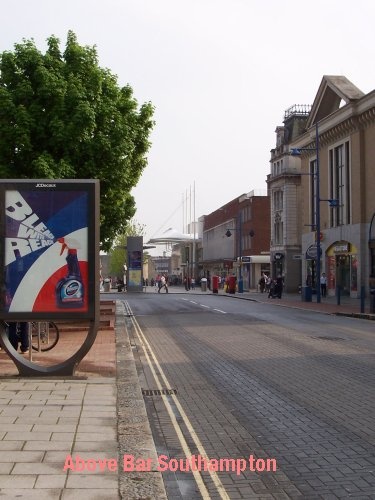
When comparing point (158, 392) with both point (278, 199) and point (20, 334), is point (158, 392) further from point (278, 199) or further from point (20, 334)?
point (278, 199)

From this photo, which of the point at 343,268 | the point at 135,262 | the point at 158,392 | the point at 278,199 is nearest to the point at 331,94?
the point at 343,268

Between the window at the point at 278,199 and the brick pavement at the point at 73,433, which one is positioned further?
the window at the point at 278,199

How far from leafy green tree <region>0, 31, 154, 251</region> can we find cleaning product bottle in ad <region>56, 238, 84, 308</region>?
824cm

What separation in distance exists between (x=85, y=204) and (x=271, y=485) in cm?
547

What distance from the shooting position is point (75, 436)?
612 cm

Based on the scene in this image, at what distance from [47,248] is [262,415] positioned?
3.98 m

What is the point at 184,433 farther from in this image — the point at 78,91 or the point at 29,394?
the point at 78,91

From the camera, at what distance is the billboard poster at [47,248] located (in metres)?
9.38

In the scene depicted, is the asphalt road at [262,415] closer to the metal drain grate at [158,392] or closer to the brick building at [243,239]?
the metal drain grate at [158,392]

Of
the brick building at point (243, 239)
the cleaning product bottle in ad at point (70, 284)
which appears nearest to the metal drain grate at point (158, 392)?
the cleaning product bottle in ad at point (70, 284)

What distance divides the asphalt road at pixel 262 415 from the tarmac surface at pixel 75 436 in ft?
1.04

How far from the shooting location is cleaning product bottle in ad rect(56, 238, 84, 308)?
31.1 feet

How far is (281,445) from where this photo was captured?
637cm

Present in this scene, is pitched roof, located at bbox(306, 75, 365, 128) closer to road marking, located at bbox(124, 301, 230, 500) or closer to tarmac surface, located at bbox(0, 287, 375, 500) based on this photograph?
road marking, located at bbox(124, 301, 230, 500)
